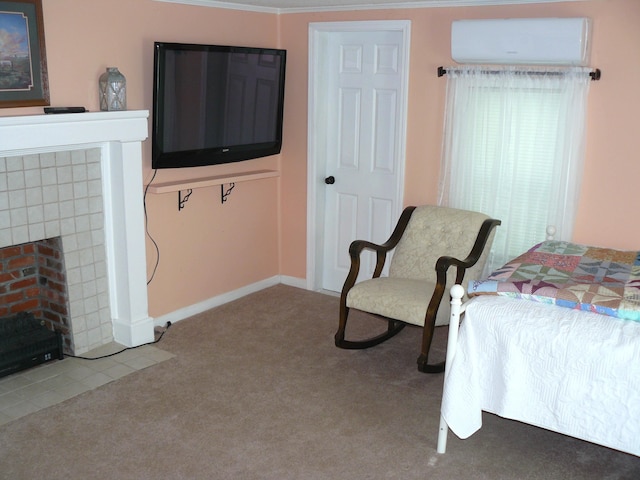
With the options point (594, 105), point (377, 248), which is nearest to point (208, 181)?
point (377, 248)

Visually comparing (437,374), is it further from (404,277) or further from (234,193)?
(234,193)

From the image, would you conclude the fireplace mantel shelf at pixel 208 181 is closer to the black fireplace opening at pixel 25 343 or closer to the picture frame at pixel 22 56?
the picture frame at pixel 22 56

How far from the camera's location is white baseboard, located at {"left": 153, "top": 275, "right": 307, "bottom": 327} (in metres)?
4.68

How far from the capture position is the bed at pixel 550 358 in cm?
271

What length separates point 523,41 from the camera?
3.90m

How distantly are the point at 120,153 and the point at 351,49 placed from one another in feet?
6.24

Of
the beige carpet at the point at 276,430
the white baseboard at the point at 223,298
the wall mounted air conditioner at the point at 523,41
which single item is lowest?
the beige carpet at the point at 276,430

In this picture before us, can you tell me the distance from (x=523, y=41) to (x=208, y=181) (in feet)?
6.99

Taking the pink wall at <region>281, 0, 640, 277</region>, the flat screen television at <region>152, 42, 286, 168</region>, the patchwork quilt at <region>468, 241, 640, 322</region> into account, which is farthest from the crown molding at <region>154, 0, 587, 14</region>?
the patchwork quilt at <region>468, 241, 640, 322</region>

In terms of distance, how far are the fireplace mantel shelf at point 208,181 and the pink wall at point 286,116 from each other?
0.06 m

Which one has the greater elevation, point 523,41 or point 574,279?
point 523,41

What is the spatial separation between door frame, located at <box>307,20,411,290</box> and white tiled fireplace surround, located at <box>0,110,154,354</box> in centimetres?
145

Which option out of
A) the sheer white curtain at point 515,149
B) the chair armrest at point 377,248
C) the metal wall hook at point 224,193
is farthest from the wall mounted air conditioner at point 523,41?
the metal wall hook at point 224,193

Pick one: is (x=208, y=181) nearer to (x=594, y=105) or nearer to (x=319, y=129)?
(x=319, y=129)
